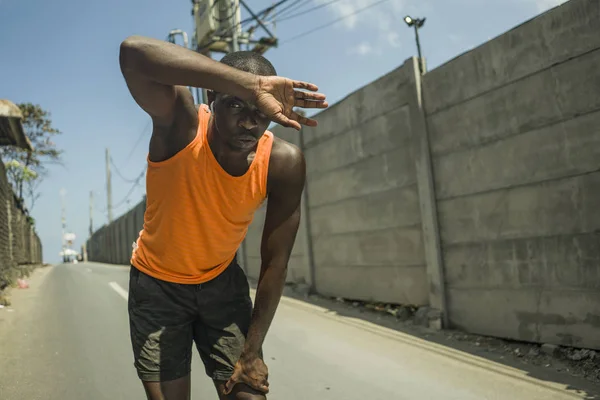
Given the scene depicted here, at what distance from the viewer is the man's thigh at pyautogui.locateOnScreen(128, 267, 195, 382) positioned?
193 centimetres

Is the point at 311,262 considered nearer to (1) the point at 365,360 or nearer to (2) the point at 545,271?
(1) the point at 365,360

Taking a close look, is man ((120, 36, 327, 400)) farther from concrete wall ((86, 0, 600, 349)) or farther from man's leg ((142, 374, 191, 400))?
concrete wall ((86, 0, 600, 349))

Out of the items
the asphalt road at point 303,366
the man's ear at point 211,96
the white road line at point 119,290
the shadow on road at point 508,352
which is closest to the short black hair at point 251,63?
the man's ear at point 211,96

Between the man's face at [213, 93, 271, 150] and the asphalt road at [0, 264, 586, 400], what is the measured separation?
2.57m

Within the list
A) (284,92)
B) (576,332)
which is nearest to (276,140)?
(284,92)

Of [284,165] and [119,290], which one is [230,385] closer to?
[284,165]

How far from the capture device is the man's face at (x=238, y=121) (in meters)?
1.63

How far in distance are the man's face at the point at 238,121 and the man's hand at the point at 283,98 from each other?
14cm

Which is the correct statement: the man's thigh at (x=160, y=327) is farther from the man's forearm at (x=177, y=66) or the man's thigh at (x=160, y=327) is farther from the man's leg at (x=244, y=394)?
the man's forearm at (x=177, y=66)

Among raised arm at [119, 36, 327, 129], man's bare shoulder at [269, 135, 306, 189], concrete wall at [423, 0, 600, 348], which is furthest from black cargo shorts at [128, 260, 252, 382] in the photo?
concrete wall at [423, 0, 600, 348]

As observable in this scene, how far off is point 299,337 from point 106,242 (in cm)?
3830

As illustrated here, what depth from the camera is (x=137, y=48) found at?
1379mm

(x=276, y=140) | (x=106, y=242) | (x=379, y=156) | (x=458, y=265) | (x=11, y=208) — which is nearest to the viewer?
(x=276, y=140)

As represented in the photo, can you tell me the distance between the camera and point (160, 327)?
196cm
